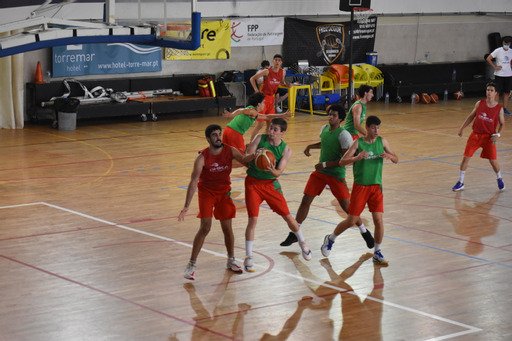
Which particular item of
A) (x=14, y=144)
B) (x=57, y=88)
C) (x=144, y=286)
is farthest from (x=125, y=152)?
(x=144, y=286)

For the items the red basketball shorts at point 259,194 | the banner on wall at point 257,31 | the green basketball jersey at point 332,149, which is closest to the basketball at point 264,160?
the red basketball shorts at point 259,194

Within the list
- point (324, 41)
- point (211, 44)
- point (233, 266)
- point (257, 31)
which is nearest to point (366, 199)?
point (233, 266)

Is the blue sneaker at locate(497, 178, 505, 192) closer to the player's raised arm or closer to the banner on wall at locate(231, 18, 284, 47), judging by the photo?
the player's raised arm

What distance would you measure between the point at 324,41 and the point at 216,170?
19575 millimetres

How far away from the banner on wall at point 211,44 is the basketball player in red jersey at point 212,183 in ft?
53.3

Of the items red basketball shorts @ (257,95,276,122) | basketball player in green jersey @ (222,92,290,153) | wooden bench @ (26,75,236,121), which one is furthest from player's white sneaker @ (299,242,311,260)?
wooden bench @ (26,75,236,121)

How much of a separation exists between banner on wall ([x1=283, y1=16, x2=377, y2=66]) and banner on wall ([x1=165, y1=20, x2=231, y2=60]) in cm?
224

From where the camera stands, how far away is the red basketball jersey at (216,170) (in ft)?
38.1

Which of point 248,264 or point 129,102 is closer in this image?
point 248,264

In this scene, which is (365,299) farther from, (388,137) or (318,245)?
(388,137)

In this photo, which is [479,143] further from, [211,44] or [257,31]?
[257,31]

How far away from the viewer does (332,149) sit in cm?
1337

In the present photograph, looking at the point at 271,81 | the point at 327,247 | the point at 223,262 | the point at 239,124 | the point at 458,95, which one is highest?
the point at 239,124

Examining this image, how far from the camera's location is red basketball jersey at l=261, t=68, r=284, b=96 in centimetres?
2355
